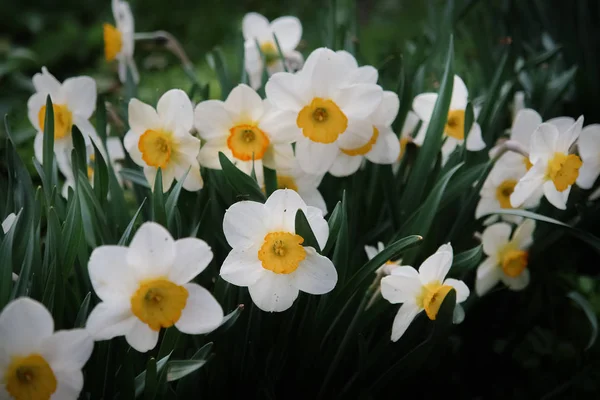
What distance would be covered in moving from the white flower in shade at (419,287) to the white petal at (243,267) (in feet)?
0.58

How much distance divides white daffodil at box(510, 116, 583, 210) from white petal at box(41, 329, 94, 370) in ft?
2.21

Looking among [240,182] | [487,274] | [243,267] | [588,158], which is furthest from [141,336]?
[588,158]

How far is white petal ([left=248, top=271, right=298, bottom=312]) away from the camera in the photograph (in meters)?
0.80

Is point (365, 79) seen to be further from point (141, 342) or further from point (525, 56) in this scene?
point (525, 56)

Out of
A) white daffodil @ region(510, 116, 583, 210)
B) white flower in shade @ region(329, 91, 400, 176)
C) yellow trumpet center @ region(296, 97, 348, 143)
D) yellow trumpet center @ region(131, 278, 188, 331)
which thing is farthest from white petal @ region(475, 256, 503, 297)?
yellow trumpet center @ region(131, 278, 188, 331)

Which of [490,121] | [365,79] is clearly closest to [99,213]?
[365,79]

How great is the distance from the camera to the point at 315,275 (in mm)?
804

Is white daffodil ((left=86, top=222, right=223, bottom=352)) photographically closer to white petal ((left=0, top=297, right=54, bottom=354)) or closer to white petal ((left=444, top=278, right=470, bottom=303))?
white petal ((left=0, top=297, right=54, bottom=354))

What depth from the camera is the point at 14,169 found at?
101 cm

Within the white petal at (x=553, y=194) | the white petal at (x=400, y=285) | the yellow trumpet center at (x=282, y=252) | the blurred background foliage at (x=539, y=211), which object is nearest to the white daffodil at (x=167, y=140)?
the blurred background foliage at (x=539, y=211)

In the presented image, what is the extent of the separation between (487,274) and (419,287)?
0.31 metres

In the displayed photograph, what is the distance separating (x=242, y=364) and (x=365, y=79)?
0.48 meters

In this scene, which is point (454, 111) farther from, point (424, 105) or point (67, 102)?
point (67, 102)

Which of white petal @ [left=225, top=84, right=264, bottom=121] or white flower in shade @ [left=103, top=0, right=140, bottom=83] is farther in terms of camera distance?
white flower in shade @ [left=103, top=0, right=140, bottom=83]
